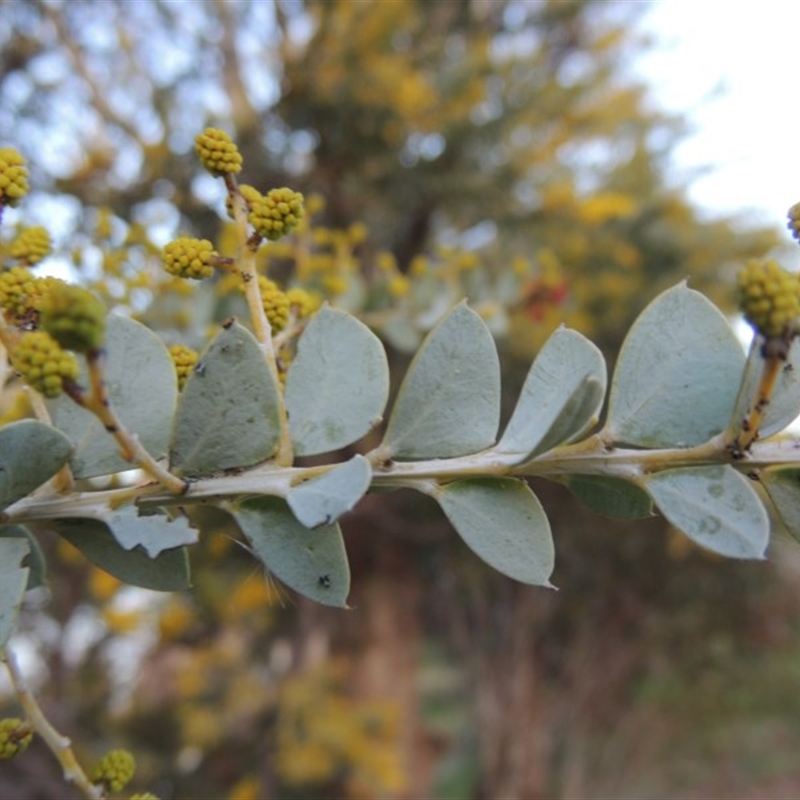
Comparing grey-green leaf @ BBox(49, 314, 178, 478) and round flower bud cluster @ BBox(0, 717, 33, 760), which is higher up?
grey-green leaf @ BBox(49, 314, 178, 478)

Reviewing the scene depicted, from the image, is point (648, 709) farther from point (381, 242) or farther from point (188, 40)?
point (188, 40)

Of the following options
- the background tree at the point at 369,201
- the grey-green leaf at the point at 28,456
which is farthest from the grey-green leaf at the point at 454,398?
the background tree at the point at 369,201

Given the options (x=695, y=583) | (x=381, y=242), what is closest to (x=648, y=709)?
(x=695, y=583)

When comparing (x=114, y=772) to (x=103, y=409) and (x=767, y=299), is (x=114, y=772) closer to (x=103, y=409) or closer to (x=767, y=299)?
(x=103, y=409)

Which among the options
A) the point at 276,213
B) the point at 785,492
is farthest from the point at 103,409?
the point at 785,492

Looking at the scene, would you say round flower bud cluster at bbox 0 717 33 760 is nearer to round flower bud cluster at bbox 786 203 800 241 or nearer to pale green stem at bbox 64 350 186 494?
pale green stem at bbox 64 350 186 494

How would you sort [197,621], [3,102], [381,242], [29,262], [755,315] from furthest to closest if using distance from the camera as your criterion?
[197,621], [381,242], [3,102], [29,262], [755,315]

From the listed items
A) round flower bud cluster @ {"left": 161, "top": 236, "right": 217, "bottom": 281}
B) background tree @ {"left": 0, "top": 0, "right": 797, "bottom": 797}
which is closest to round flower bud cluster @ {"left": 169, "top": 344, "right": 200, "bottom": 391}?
round flower bud cluster @ {"left": 161, "top": 236, "right": 217, "bottom": 281}
